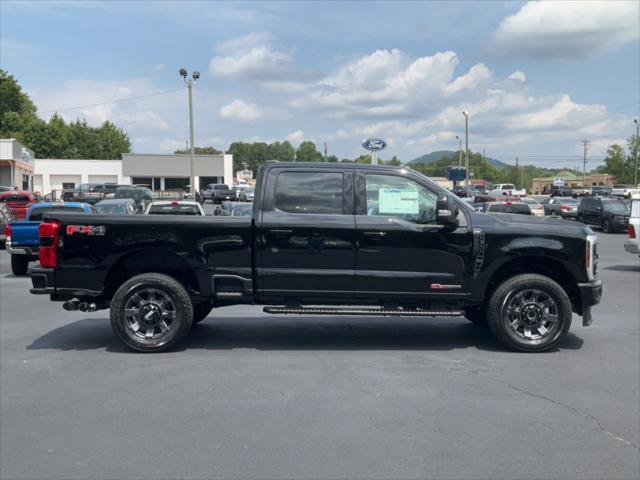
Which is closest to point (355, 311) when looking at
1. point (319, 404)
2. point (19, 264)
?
point (319, 404)

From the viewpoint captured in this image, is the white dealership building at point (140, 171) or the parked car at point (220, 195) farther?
the white dealership building at point (140, 171)

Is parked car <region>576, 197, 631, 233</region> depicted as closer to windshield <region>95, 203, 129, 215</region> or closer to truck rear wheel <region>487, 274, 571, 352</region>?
windshield <region>95, 203, 129, 215</region>

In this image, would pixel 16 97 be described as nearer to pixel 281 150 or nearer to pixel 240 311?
pixel 281 150

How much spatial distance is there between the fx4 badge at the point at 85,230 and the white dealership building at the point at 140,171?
205 feet

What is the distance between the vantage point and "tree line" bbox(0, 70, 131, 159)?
8444cm

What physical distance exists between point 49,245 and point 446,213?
174 inches

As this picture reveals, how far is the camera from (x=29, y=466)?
4.30m

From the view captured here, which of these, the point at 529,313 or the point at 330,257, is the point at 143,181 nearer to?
the point at 330,257

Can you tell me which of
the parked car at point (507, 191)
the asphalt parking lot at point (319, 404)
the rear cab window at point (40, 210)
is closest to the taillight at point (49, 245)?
the asphalt parking lot at point (319, 404)

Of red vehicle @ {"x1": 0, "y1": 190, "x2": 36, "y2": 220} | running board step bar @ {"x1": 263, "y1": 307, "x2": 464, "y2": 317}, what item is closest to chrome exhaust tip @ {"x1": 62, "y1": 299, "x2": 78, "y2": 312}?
running board step bar @ {"x1": 263, "y1": 307, "x2": 464, "y2": 317}

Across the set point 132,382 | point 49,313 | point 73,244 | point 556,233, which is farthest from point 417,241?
point 49,313

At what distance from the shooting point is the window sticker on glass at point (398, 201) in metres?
7.27

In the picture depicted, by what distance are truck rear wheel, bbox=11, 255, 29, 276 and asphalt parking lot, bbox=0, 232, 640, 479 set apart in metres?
6.51

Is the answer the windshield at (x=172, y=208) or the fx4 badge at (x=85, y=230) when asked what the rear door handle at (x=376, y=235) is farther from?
the windshield at (x=172, y=208)
